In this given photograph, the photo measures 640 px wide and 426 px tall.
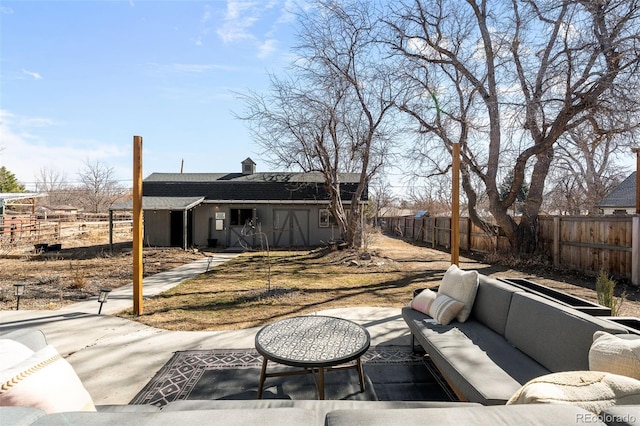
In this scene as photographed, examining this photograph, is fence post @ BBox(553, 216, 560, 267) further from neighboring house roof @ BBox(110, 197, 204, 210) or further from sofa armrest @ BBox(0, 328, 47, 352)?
neighboring house roof @ BBox(110, 197, 204, 210)

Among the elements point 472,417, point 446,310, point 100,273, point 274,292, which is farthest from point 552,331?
point 100,273

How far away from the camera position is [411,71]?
1159 centimetres

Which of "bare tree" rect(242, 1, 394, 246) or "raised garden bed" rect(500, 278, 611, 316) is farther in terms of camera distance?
"bare tree" rect(242, 1, 394, 246)

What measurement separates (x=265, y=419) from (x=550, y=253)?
1160 centimetres

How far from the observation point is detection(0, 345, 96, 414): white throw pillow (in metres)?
1.38

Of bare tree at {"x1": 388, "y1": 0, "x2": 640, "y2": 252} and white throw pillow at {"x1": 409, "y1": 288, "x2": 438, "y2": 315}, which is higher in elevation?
bare tree at {"x1": 388, "y1": 0, "x2": 640, "y2": 252}

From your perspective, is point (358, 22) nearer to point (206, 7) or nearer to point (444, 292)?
point (206, 7)

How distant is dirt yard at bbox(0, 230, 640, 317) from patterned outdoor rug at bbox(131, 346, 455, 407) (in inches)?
166

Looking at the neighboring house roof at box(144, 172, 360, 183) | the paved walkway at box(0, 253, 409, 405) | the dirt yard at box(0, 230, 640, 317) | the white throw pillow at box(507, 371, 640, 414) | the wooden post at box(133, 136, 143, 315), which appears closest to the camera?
the white throw pillow at box(507, 371, 640, 414)

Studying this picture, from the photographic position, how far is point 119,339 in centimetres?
434

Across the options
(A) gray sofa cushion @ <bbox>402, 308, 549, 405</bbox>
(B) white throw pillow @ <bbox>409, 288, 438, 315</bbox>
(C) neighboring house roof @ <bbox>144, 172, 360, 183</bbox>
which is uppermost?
(C) neighboring house roof @ <bbox>144, 172, 360, 183</bbox>

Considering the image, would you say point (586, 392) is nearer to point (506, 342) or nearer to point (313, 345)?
point (506, 342)
